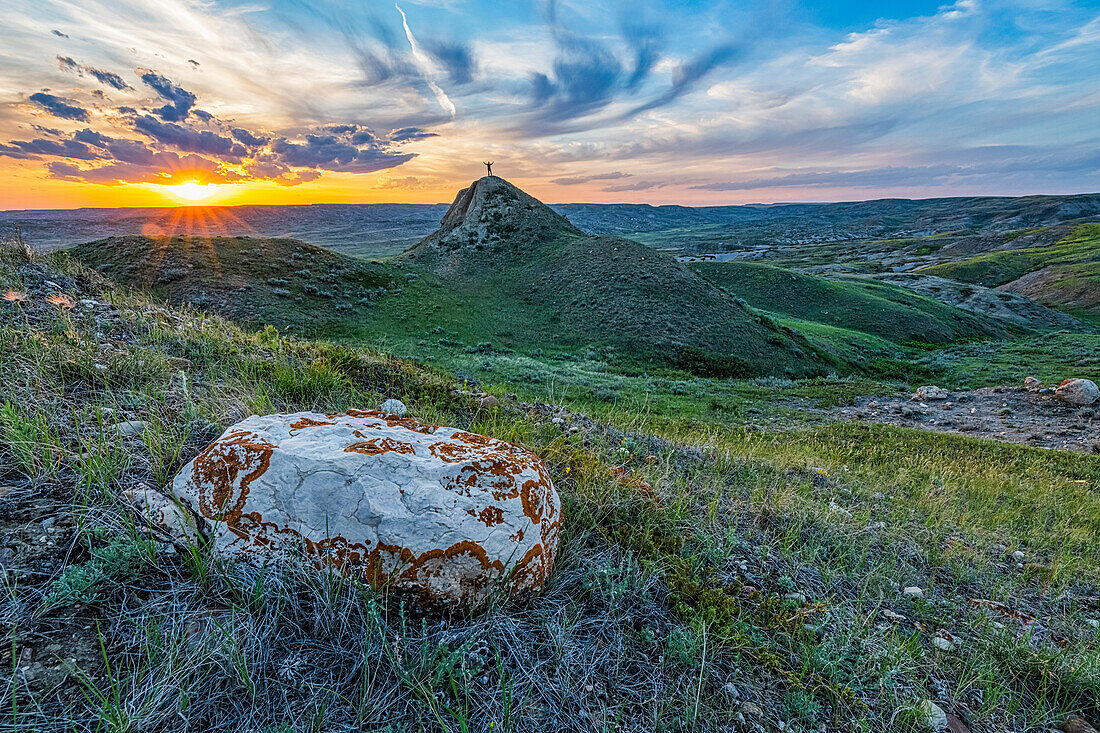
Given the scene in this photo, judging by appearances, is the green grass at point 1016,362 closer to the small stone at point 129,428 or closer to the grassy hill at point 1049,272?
the grassy hill at point 1049,272

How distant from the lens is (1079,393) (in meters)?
16.7

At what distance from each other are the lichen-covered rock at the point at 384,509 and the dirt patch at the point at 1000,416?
1642cm

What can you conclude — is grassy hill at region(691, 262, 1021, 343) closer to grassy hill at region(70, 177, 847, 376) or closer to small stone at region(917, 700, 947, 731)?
grassy hill at region(70, 177, 847, 376)

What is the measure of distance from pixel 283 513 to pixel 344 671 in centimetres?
86

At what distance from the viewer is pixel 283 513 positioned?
91.4 inches

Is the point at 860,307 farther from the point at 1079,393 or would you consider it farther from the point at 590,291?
the point at 590,291

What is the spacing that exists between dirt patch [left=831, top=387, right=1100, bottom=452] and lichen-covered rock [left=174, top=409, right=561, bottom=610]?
53.9 feet

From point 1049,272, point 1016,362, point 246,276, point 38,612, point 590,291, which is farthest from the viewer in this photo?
point 1049,272

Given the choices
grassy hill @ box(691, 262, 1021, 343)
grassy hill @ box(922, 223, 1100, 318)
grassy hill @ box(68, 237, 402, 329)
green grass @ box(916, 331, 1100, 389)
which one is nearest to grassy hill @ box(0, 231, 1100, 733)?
grassy hill @ box(68, 237, 402, 329)

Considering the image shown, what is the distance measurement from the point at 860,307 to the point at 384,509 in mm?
48649

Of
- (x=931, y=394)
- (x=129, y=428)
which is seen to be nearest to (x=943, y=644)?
(x=129, y=428)

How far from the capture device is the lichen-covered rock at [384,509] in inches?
88.4

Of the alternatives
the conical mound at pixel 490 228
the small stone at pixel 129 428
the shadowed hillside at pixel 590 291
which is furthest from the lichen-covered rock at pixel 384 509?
the conical mound at pixel 490 228

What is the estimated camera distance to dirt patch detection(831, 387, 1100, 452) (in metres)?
14.3
